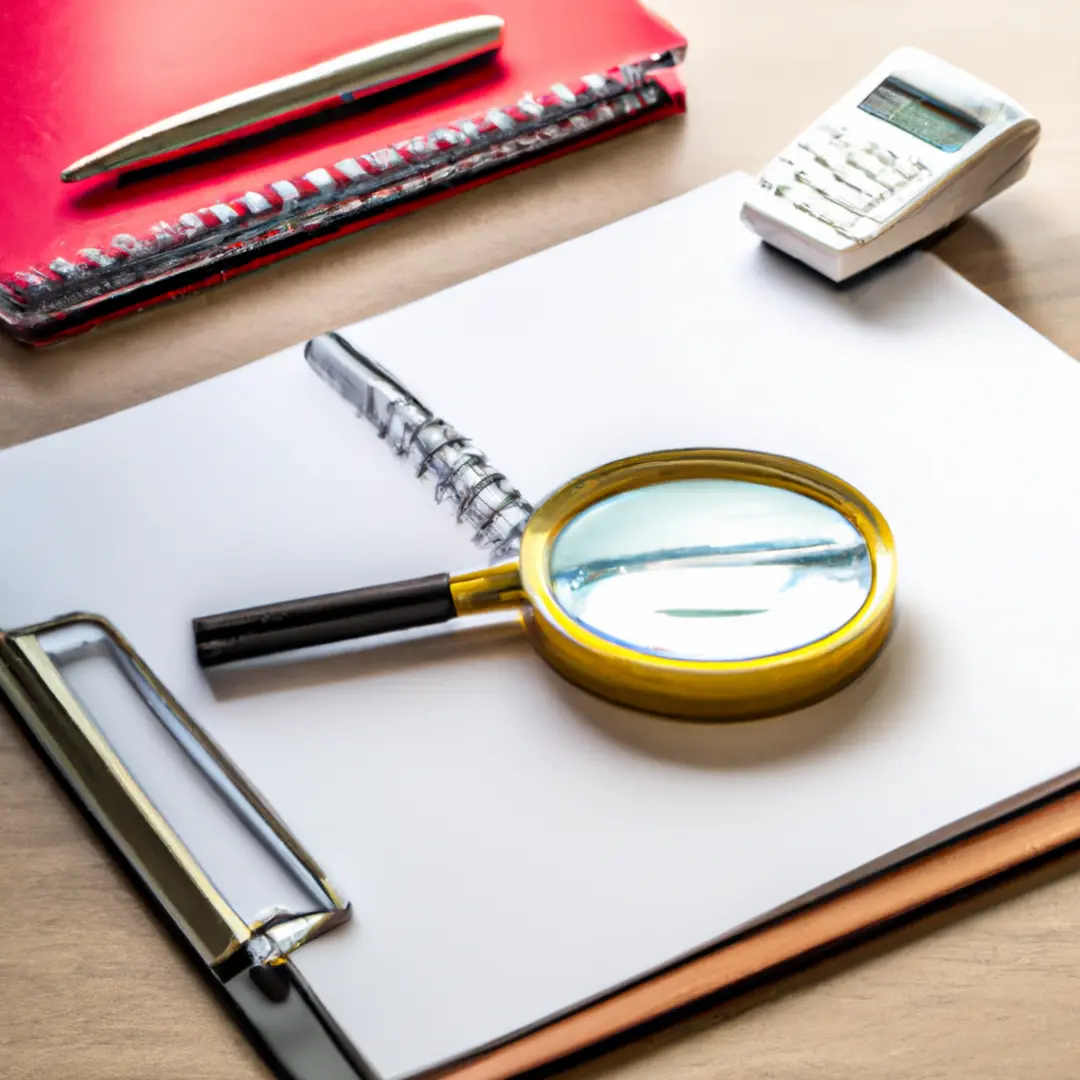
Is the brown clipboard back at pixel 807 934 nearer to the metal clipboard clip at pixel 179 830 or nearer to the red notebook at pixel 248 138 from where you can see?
the metal clipboard clip at pixel 179 830

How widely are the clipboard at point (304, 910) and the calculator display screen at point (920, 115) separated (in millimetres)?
359

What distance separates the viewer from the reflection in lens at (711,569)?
0.48 metres

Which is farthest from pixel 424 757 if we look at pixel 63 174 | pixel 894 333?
pixel 63 174

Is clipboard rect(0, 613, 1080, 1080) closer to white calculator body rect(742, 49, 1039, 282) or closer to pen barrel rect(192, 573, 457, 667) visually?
pen barrel rect(192, 573, 457, 667)

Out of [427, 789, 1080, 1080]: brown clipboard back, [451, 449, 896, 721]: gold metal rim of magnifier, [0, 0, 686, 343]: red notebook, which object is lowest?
[427, 789, 1080, 1080]: brown clipboard back

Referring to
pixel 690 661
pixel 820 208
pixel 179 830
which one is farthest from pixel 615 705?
pixel 820 208

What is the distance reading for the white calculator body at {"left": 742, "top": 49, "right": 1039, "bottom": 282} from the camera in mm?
659

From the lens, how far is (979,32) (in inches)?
33.5

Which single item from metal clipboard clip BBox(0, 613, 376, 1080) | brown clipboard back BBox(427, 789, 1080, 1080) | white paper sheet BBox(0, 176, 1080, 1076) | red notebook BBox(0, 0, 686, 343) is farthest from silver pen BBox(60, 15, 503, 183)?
brown clipboard back BBox(427, 789, 1080, 1080)

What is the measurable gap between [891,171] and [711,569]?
0.92 feet

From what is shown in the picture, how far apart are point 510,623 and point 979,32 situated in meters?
0.56

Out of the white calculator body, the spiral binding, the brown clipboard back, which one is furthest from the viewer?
the white calculator body

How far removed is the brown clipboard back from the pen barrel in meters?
0.16

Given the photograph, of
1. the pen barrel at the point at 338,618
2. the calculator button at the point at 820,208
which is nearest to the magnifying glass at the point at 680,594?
the pen barrel at the point at 338,618
